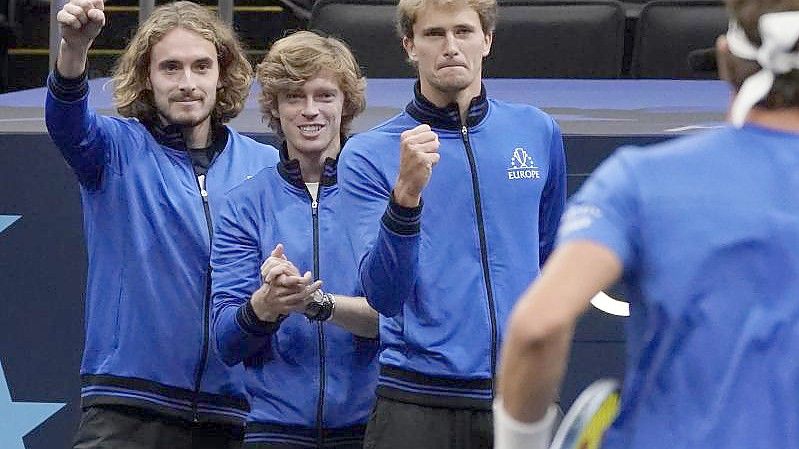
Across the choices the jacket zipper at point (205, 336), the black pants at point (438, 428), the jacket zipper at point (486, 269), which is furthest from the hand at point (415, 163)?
the jacket zipper at point (205, 336)

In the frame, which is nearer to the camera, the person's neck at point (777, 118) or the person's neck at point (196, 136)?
the person's neck at point (777, 118)

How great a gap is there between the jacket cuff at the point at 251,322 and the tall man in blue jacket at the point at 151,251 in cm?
22

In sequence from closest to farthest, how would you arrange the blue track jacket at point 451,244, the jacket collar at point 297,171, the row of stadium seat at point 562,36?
the blue track jacket at point 451,244 < the jacket collar at point 297,171 < the row of stadium seat at point 562,36

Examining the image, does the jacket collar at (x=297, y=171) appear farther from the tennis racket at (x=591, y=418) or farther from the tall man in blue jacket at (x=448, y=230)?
the tennis racket at (x=591, y=418)

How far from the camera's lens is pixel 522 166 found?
3732mm

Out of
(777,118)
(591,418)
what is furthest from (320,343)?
(777,118)

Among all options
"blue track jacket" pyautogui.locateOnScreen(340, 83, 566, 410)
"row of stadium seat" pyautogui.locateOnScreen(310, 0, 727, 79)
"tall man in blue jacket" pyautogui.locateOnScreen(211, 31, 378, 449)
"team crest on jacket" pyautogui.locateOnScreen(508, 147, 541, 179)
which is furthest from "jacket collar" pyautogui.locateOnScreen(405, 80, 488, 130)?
"row of stadium seat" pyautogui.locateOnScreen(310, 0, 727, 79)

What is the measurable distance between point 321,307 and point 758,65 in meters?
1.89

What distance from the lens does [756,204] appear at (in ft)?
6.45

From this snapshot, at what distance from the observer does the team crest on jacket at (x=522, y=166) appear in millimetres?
3721

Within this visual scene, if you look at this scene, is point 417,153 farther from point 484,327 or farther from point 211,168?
point 211,168

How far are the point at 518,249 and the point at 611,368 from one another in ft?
3.67

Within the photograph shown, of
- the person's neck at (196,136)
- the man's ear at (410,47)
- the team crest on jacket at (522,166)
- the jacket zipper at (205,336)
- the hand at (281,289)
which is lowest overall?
the jacket zipper at (205,336)

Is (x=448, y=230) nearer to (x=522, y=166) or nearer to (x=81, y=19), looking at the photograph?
(x=522, y=166)
